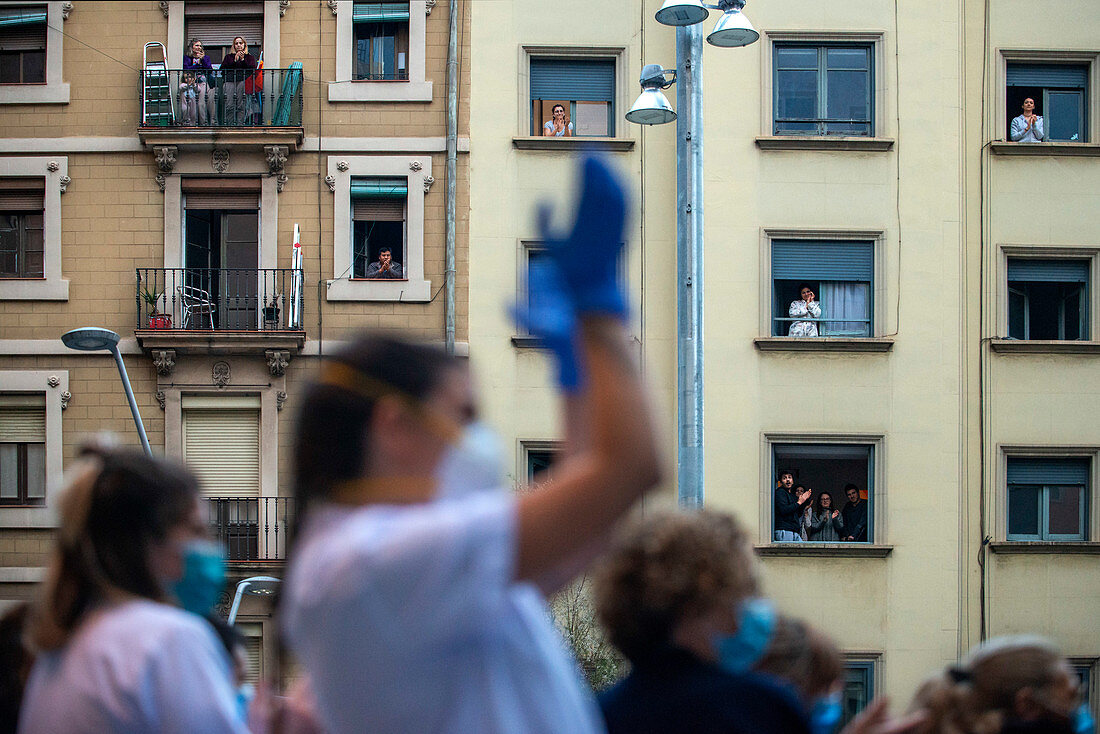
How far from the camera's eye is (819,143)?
2088cm

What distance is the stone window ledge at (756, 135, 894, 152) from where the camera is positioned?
68.3 feet

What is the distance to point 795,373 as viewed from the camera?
20.7 m

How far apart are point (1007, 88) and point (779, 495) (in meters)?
7.84

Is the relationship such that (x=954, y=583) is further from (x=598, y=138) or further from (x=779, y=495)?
(x=598, y=138)

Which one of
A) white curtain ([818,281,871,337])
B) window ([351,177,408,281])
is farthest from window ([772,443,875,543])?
window ([351,177,408,281])

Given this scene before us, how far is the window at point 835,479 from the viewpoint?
67.9ft

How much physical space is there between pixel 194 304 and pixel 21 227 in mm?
3405

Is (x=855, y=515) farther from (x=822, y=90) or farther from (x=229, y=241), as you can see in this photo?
(x=229, y=241)

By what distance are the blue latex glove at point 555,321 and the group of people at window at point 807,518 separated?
19.3 meters

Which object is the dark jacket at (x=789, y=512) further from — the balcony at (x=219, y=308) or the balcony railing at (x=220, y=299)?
the balcony railing at (x=220, y=299)

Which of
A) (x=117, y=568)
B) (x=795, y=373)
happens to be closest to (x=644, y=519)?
(x=117, y=568)

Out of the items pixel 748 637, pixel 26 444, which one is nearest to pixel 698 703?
pixel 748 637

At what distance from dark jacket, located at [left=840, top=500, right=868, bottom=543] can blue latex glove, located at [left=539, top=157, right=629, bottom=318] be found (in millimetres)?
19806

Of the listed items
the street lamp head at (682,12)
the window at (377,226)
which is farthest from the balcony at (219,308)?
the street lamp head at (682,12)
